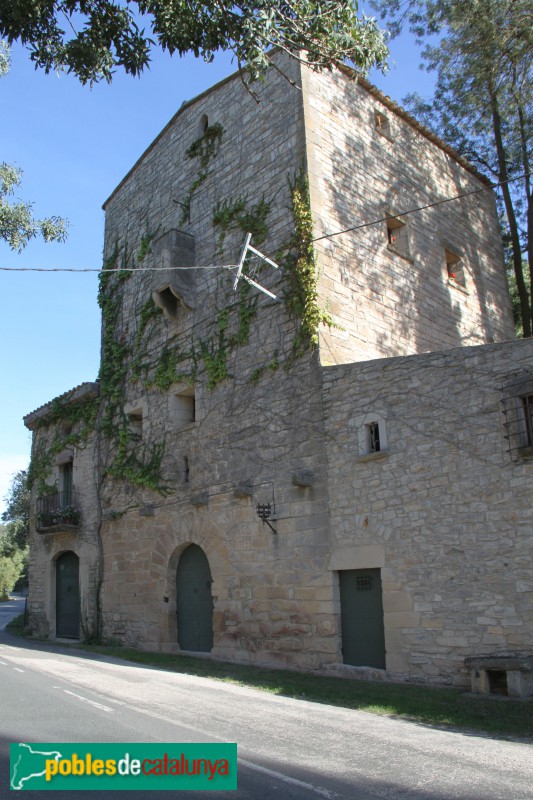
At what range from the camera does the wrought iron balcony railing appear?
16.6 metres

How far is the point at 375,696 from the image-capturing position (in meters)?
7.96

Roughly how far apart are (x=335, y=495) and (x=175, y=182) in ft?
30.3

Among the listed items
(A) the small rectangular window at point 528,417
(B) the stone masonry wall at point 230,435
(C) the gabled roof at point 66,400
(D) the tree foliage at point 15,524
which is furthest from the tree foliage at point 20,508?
(A) the small rectangular window at point 528,417

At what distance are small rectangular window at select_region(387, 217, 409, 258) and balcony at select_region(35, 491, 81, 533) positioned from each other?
33.4 feet

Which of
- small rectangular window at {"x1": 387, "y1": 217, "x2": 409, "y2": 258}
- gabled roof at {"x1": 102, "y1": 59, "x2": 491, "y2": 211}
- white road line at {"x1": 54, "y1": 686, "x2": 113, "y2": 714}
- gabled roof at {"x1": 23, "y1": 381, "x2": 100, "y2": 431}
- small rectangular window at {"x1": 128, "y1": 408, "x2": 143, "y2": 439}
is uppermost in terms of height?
gabled roof at {"x1": 102, "y1": 59, "x2": 491, "y2": 211}

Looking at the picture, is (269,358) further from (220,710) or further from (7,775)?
(7,775)

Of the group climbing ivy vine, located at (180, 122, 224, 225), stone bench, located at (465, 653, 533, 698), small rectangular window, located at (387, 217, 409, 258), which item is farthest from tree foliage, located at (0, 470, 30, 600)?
stone bench, located at (465, 653, 533, 698)

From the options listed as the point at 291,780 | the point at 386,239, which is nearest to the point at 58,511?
the point at 386,239

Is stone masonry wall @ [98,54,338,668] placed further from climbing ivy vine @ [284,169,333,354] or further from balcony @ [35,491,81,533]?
balcony @ [35,491,81,533]

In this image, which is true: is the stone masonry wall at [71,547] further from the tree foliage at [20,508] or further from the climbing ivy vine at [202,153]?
the tree foliage at [20,508]

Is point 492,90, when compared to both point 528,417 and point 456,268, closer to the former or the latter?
point 456,268

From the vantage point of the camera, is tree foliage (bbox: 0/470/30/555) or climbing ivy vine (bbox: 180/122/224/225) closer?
climbing ivy vine (bbox: 180/122/224/225)

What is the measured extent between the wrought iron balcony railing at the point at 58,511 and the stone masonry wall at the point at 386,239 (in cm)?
895

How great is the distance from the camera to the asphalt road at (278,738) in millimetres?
4324
